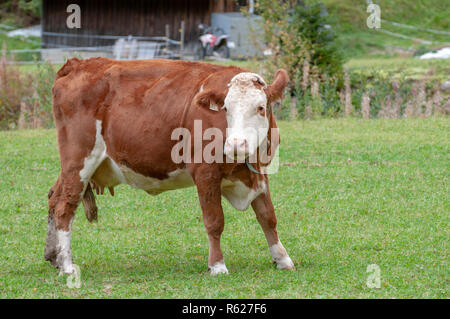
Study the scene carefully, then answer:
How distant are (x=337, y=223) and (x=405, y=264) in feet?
6.29

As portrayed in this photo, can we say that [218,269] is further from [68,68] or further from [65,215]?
[68,68]

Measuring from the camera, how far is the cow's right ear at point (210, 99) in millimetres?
6678

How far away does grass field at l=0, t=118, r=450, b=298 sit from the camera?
6680 mm

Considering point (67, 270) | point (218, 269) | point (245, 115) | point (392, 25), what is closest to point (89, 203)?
point (67, 270)

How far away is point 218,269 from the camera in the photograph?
6977 millimetres

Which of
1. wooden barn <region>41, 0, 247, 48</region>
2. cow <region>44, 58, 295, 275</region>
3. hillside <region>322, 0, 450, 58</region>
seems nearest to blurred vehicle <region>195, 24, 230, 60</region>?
wooden barn <region>41, 0, 247, 48</region>

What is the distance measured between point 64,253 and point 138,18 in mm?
27916

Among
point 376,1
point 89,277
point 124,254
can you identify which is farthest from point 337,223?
point 376,1

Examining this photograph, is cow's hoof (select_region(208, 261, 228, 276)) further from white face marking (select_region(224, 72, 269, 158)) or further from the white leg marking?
white face marking (select_region(224, 72, 269, 158))

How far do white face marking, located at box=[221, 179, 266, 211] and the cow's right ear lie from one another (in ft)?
2.59

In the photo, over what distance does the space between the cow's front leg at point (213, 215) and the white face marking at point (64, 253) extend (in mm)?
1512

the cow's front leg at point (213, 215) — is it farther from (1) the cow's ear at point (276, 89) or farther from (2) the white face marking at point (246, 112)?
(1) the cow's ear at point (276, 89)

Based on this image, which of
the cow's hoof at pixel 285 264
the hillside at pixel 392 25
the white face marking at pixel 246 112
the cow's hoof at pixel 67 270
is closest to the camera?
the white face marking at pixel 246 112

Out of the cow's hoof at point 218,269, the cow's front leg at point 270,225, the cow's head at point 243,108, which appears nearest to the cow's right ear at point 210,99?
the cow's head at point 243,108
